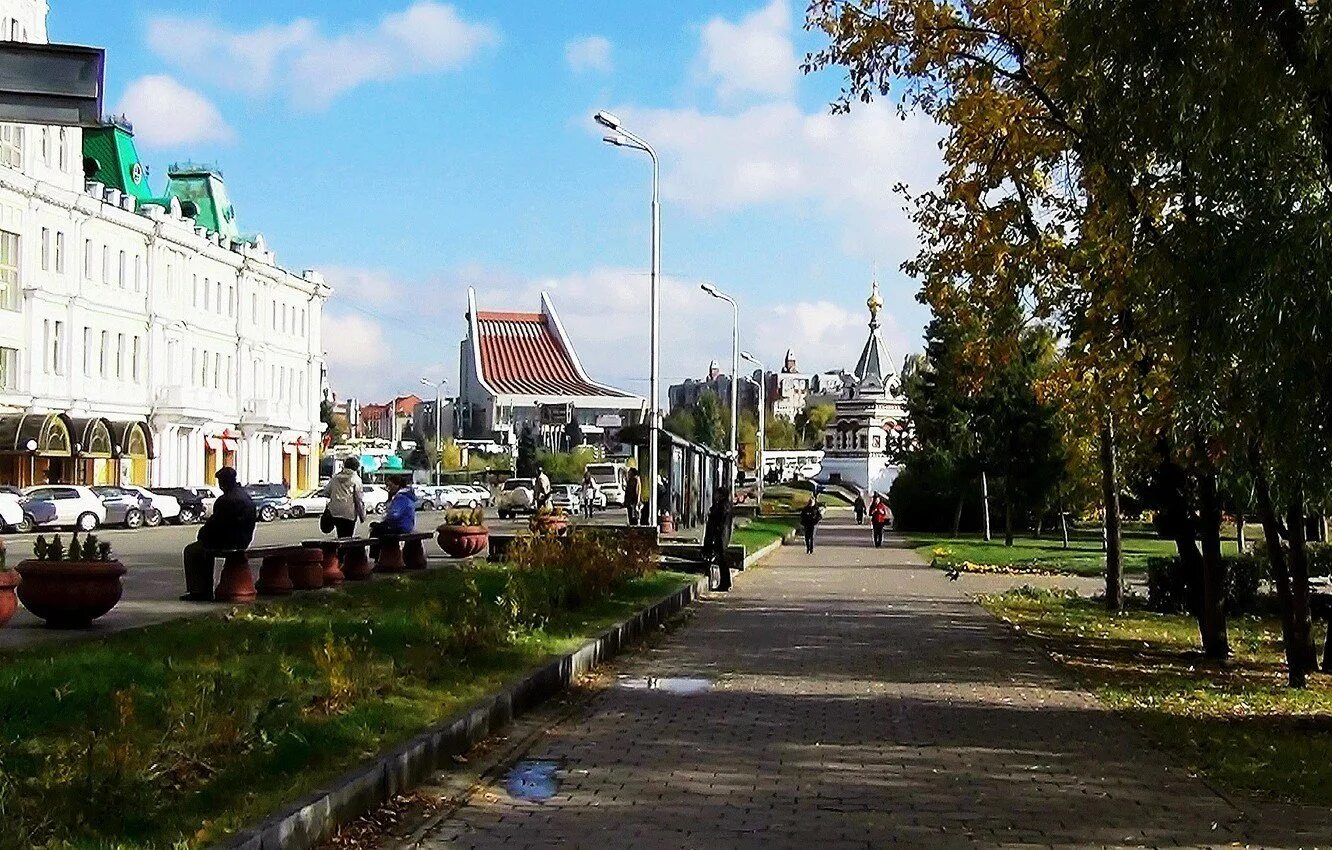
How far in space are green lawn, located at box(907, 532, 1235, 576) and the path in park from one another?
22048 millimetres

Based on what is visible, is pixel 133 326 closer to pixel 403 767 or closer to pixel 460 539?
pixel 460 539

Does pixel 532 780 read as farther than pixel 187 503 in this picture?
No

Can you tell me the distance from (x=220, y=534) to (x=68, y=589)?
378 centimetres

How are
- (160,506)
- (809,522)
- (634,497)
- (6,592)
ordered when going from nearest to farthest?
(6,592) → (634,497) → (809,522) → (160,506)

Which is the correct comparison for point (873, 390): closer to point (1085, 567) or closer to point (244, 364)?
point (244, 364)

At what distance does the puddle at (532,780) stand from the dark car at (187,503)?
165 feet

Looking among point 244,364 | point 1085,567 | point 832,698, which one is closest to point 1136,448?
point 832,698

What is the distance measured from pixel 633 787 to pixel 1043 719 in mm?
4696

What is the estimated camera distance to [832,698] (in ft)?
45.6

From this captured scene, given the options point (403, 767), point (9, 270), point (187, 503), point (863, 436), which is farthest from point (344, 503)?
point (863, 436)

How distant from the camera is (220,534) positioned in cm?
1848

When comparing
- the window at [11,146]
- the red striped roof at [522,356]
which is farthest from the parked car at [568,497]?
the red striped roof at [522,356]

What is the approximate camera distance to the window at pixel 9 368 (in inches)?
2211

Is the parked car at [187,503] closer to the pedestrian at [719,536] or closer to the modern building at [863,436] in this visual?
the pedestrian at [719,536]
